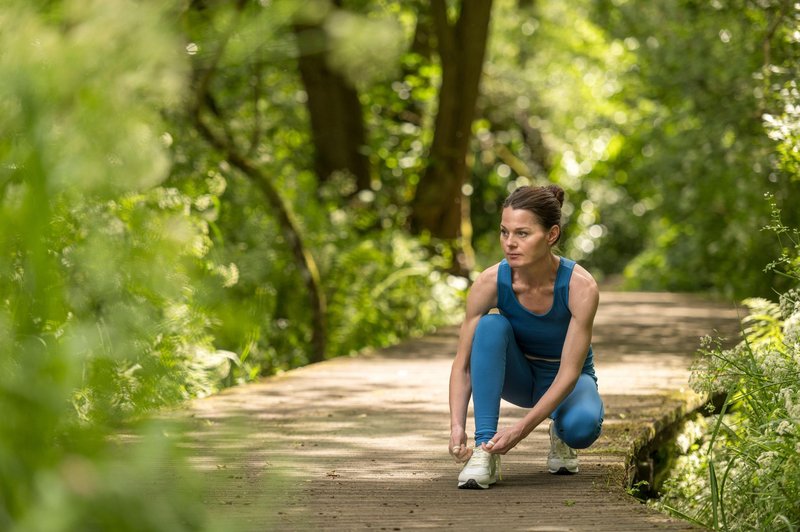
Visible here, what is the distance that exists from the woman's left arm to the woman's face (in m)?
0.20

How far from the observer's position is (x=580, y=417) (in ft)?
16.0

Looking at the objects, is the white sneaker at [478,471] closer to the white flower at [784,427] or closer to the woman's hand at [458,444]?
the woman's hand at [458,444]

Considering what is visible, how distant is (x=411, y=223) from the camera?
1521 centimetres

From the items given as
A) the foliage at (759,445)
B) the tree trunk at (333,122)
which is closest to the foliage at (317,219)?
the tree trunk at (333,122)

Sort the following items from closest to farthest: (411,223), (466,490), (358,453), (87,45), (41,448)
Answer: (87,45) < (41,448) < (466,490) < (358,453) < (411,223)

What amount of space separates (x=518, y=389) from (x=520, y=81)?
1658 centimetres

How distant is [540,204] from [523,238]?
0.49 ft

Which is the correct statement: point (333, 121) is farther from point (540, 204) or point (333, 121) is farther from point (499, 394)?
point (499, 394)

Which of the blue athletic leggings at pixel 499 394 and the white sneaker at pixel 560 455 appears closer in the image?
the blue athletic leggings at pixel 499 394

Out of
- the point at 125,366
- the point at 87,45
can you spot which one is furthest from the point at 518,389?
the point at 87,45

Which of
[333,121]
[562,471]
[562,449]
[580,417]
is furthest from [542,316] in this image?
[333,121]

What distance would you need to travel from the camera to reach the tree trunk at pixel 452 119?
14.3 m

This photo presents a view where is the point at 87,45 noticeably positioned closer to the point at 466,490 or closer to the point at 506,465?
the point at 466,490

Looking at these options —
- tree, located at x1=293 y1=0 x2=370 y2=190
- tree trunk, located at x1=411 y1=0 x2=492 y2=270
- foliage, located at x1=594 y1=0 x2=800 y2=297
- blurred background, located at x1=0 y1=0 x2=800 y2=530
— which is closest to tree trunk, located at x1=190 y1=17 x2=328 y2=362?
blurred background, located at x1=0 y1=0 x2=800 y2=530
